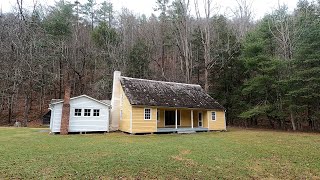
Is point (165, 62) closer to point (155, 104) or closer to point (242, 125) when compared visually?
point (242, 125)

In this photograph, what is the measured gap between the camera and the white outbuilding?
55.0ft

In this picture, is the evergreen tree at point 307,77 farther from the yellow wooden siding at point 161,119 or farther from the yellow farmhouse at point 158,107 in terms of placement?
the yellow wooden siding at point 161,119

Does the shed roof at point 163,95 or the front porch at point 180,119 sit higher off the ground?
the shed roof at point 163,95

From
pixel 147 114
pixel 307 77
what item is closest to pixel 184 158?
pixel 147 114

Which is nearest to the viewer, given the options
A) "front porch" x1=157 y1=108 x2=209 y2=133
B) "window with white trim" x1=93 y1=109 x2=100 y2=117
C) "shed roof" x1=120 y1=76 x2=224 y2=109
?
"window with white trim" x1=93 y1=109 x2=100 y2=117

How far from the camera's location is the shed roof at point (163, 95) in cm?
1858

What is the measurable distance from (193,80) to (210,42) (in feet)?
21.5

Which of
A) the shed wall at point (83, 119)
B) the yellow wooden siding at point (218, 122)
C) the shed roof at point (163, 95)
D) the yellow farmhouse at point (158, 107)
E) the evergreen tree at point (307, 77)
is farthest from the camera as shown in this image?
the yellow wooden siding at point (218, 122)

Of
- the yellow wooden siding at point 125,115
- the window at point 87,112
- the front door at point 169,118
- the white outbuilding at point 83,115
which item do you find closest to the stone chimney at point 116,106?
the yellow wooden siding at point 125,115

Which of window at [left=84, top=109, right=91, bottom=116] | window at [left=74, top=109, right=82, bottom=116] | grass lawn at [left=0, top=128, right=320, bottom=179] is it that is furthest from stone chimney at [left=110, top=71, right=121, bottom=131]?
grass lawn at [left=0, top=128, right=320, bottom=179]

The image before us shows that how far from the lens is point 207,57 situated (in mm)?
29938

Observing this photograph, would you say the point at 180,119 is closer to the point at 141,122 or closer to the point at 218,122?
the point at 218,122

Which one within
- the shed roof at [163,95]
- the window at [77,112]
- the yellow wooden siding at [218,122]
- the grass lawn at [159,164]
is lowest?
the grass lawn at [159,164]

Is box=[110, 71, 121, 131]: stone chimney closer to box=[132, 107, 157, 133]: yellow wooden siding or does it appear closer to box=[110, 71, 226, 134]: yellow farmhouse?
box=[110, 71, 226, 134]: yellow farmhouse
